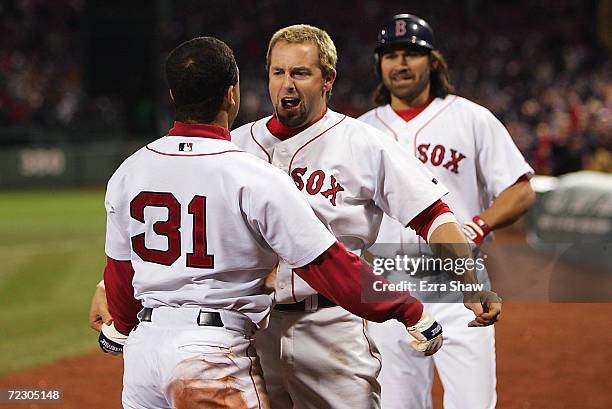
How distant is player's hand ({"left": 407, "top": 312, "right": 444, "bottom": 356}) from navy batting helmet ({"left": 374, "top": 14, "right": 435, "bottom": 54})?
1940 millimetres

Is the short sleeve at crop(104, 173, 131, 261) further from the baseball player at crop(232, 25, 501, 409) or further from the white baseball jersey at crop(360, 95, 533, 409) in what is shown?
the white baseball jersey at crop(360, 95, 533, 409)

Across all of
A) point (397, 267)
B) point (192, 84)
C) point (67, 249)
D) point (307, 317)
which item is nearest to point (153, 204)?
point (192, 84)

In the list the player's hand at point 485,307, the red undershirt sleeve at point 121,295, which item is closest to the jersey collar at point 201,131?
the red undershirt sleeve at point 121,295

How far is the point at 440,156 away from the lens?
432cm

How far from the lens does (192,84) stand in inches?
109

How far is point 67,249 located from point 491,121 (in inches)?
395

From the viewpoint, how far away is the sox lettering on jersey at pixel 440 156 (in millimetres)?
4301

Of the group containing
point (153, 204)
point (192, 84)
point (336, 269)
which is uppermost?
point (192, 84)

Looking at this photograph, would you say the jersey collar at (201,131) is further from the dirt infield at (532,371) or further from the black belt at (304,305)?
the dirt infield at (532,371)

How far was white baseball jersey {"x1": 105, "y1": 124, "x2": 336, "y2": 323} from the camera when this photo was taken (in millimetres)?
2684

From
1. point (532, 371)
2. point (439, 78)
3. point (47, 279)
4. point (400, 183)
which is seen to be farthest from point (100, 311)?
point (47, 279)

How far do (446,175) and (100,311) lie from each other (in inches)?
74.3

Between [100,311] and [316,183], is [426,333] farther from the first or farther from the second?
[100,311]

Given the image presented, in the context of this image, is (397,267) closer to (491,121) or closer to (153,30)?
(491,121)
